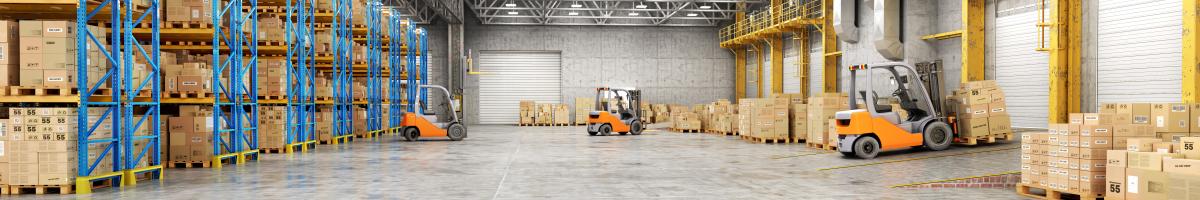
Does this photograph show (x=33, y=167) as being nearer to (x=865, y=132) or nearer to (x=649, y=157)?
(x=649, y=157)

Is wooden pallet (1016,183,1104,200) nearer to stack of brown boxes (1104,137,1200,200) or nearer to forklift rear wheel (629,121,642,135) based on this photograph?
stack of brown boxes (1104,137,1200,200)

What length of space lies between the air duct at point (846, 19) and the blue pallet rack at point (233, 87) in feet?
51.3

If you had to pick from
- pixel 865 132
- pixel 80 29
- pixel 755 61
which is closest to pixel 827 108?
pixel 865 132

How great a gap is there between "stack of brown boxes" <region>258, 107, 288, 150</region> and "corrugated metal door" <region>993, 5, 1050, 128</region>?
1392 cm

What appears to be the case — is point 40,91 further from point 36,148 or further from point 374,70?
point 374,70

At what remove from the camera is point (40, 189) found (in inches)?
314

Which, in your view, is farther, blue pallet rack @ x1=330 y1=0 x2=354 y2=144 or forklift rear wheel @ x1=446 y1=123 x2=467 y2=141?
forklift rear wheel @ x1=446 y1=123 x2=467 y2=141

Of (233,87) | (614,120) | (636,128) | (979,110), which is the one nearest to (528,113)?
(636,128)

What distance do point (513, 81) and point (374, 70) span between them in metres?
14.5

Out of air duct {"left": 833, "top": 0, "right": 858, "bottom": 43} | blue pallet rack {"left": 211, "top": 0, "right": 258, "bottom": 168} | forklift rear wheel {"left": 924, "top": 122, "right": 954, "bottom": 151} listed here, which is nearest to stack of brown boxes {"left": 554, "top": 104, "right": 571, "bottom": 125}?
air duct {"left": 833, "top": 0, "right": 858, "bottom": 43}

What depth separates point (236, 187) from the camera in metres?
8.75

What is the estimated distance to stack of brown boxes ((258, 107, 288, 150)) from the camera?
14.2 m

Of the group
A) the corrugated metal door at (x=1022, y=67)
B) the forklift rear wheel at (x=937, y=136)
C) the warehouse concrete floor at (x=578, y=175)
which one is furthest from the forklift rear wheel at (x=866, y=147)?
the corrugated metal door at (x=1022, y=67)

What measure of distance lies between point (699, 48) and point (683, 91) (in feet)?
5.88
